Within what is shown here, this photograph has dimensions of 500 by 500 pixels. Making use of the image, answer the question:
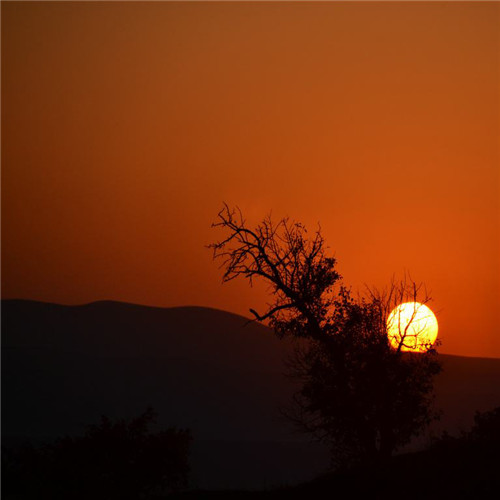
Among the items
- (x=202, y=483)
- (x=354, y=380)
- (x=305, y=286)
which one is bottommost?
(x=202, y=483)

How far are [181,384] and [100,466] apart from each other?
4800 inches

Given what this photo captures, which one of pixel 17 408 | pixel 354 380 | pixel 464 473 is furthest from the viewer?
pixel 17 408

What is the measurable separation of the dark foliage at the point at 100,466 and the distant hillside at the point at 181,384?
215 feet

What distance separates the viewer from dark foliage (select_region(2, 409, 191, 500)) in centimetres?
2353

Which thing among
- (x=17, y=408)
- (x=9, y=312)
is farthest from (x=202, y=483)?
(x=9, y=312)

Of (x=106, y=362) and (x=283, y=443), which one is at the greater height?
(x=106, y=362)

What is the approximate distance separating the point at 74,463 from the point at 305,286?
346 inches

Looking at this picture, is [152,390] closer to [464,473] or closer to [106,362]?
[106,362]

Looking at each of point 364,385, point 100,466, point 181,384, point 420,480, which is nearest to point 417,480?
point 420,480

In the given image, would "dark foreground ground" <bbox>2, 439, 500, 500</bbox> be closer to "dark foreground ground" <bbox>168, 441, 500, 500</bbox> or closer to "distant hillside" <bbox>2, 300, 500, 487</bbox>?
"dark foreground ground" <bbox>168, 441, 500, 500</bbox>

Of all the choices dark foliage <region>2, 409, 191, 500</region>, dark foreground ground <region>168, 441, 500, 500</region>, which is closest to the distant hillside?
dark foliage <region>2, 409, 191, 500</region>

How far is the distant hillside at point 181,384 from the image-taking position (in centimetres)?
10925

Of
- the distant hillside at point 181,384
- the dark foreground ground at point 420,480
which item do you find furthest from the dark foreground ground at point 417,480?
the distant hillside at point 181,384

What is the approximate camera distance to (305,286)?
78.9 feet
